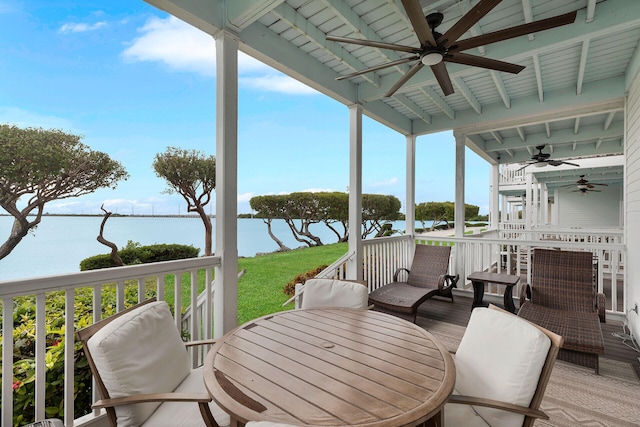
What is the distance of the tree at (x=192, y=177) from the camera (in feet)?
11.7

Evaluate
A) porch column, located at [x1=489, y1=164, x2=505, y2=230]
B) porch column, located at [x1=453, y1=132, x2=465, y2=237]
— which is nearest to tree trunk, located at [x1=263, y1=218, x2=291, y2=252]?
porch column, located at [x1=453, y1=132, x2=465, y2=237]

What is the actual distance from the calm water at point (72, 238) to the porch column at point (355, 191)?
2201 millimetres

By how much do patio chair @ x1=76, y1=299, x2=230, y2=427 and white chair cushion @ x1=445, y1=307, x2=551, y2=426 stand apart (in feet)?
4.28

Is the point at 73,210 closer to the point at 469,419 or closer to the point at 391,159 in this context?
the point at 469,419

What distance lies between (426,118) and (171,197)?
4916mm

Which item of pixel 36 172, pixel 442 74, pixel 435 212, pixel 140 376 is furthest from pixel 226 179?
pixel 435 212

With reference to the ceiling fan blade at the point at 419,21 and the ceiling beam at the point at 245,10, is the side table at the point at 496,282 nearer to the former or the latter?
the ceiling fan blade at the point at 419,21

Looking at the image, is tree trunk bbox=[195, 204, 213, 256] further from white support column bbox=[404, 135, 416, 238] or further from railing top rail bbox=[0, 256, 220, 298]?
white support column bbox=[404, 135, 416, 238]

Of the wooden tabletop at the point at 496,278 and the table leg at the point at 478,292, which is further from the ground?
the wooden tabletop at the point at 496,278

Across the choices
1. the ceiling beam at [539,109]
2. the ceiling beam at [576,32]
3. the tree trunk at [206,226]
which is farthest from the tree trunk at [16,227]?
the ceiling beam at [539,109]

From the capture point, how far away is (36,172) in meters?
2.17

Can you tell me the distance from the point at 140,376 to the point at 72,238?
1721mm

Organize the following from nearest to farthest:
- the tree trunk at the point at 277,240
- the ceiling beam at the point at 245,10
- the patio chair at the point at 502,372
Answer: the patio chair at the point at 502,372
the ceiling beam at the point at 245,10
the tree trunk at the point at 277,240

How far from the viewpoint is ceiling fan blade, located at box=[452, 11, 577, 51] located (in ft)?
6.50
